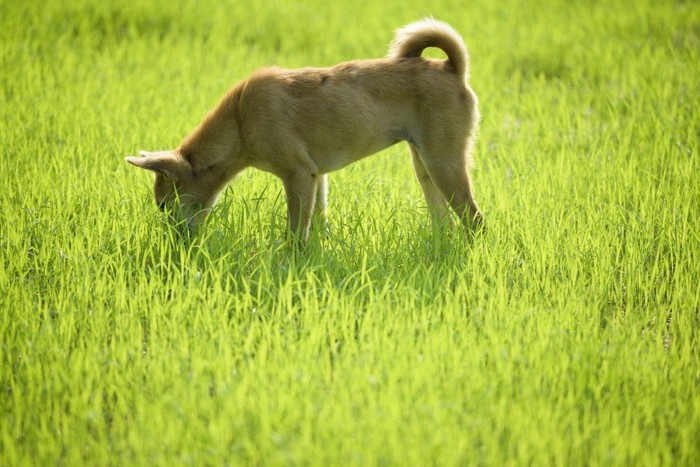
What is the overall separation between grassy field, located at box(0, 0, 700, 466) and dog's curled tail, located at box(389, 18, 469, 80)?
1.11m

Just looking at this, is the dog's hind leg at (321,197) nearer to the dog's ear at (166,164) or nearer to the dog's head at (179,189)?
the dog's head at (179,189)

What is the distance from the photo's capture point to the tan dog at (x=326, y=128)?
5.00 metres

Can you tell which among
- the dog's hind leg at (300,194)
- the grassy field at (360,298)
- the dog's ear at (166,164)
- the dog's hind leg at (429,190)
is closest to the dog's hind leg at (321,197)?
the grassy field at (360,298)

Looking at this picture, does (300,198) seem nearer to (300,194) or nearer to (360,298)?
(300,194)

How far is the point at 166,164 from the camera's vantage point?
15.9ft

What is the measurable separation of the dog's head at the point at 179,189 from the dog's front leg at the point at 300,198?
1.97ft

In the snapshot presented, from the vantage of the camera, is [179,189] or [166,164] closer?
[166,164]

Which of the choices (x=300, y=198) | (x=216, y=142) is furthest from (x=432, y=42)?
(x=216, y=142)

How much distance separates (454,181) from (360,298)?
1.13 m

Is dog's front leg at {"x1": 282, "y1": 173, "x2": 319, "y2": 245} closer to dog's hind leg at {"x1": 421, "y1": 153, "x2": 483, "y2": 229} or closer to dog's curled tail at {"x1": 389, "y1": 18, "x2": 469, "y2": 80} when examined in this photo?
dog's hind leg at {"x1": 421, "y1": 153, "x2": 483, "y2": 229}

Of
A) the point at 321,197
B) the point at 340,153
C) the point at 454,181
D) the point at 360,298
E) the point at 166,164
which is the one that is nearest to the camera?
the point at 360,298

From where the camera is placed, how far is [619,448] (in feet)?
10.2

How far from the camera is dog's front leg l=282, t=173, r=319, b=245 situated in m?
4.98

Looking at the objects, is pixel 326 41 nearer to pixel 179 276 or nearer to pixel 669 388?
pixel 179 276
